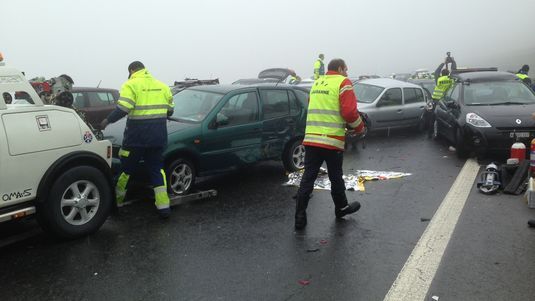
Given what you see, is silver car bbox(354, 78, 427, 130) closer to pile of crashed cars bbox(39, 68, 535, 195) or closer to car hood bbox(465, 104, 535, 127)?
pile of crashed cars bbox(39, 68, 535, 195)

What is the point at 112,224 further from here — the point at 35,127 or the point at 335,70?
the point at 335,70

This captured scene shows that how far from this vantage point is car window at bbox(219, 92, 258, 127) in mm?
6859

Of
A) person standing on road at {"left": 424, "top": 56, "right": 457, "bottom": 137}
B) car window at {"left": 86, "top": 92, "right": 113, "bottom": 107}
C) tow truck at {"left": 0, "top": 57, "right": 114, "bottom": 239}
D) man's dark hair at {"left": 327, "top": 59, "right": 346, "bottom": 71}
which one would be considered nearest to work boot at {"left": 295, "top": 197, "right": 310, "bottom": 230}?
man's dark hair at {"left": 327, "top": 59, "right": 346, "bottom": 71}

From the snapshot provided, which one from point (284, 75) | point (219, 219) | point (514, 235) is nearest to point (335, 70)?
point (219, 219)

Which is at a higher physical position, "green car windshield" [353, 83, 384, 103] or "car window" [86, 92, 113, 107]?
"car window" [86, 92, 113, 107]

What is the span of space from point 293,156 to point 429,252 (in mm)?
3705

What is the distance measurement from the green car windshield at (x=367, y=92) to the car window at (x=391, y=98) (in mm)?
192

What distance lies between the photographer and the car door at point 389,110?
11.8 m

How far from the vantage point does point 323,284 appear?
3.76 meters

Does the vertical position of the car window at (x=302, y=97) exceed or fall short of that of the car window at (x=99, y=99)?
it exceeds it

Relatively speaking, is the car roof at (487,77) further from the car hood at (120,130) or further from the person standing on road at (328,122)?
the car hood at (120,130)

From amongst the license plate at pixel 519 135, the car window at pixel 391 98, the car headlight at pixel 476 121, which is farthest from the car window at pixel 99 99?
the license plate at pixel 519 135

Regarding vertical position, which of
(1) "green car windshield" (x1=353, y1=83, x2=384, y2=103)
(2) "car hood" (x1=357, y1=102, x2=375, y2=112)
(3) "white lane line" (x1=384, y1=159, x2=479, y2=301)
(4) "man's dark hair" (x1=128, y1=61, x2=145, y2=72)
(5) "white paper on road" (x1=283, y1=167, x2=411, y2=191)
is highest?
(4) "man's dark hair" (x1=128, y1=61, x2=145, y2=72)

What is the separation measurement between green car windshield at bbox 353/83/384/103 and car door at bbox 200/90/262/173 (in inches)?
217
